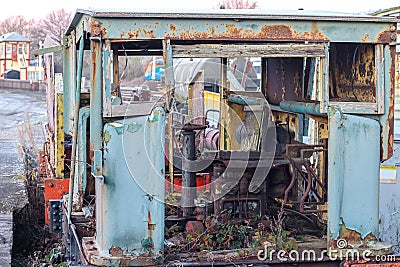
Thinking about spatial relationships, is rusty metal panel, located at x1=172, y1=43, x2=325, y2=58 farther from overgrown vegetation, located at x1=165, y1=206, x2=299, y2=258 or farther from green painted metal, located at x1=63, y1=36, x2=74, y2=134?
green painted metal, located at x1=63, y1=36, x2=74, y2=134

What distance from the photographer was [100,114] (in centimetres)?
469

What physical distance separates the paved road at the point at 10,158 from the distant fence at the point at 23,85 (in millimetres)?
7626

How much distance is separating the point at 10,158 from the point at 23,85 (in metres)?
Result: 30.0

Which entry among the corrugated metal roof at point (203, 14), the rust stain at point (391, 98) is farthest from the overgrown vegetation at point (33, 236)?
the rust stain at point (391, 98)

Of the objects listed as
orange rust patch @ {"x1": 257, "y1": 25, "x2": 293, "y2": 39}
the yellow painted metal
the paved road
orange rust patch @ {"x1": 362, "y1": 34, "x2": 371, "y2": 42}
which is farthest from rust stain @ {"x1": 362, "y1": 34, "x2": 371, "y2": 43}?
the yellow painted metal

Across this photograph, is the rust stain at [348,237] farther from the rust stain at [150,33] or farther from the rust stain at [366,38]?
the rust stain at [150,33]

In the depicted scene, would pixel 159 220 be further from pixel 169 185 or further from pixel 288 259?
pixel 169 185

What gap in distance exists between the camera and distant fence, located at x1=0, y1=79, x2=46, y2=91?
40.9 metres

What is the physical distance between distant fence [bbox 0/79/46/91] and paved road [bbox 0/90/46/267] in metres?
7.63

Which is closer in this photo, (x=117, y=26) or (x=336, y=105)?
(x=117, y=26)

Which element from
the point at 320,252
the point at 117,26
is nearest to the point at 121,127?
the point at 117,26

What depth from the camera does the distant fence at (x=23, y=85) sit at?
40.9 meters

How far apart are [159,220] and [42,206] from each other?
5.12m

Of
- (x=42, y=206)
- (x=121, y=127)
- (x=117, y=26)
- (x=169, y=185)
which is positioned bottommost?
(x=42, y=206)
